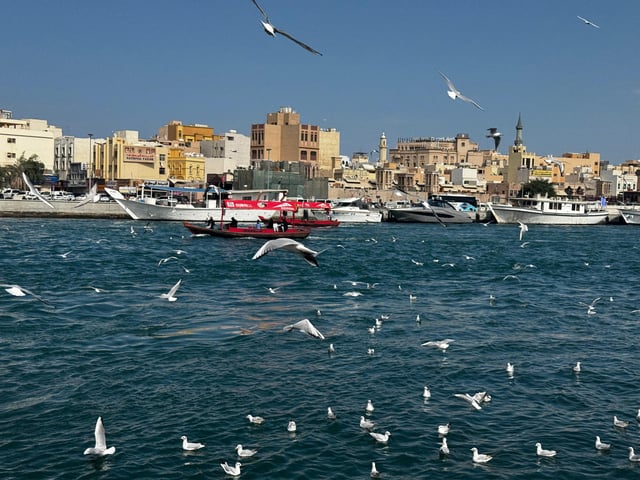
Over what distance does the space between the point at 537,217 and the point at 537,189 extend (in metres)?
39.4

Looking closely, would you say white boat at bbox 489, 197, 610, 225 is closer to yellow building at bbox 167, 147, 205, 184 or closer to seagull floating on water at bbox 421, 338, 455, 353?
yellow building at bbox 167, 147, 205, 184

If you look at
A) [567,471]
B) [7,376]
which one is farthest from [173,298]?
[567,471]

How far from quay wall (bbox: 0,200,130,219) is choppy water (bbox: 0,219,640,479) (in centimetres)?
3518

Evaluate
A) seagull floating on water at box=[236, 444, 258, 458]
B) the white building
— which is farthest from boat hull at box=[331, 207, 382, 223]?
seagull floating on water at box=[236, 444, 258, 458]

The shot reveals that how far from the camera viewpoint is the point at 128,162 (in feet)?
277

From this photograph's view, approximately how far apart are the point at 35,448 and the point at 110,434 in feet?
2.95

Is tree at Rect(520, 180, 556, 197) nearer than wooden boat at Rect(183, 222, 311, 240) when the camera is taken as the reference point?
No

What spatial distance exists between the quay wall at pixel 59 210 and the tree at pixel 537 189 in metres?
65.9

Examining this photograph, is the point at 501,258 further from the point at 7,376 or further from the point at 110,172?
the point at 110,172

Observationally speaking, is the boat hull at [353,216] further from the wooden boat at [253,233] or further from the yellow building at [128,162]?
the wooden boat at [253,233]

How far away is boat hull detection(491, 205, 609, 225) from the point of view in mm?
75750

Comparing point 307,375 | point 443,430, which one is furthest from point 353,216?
point 443,430

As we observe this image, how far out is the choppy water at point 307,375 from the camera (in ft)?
31.2

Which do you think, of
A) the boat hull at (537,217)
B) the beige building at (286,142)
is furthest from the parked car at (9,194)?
the beige building at (286,142)
